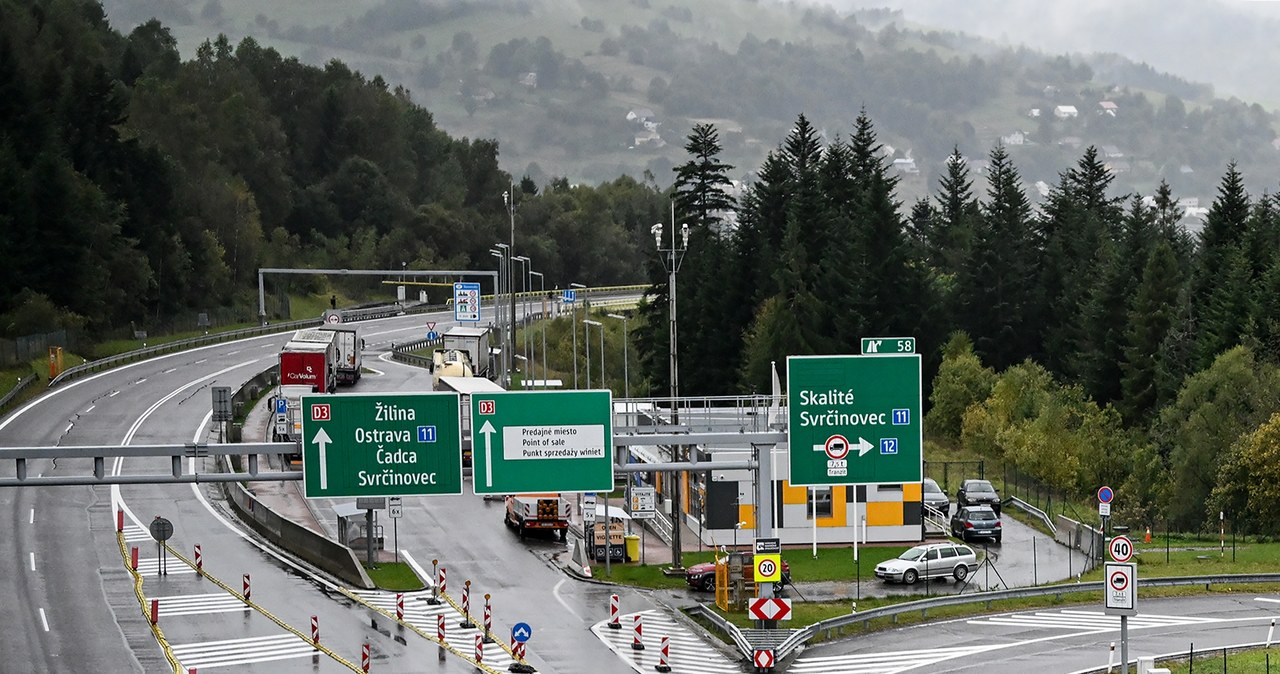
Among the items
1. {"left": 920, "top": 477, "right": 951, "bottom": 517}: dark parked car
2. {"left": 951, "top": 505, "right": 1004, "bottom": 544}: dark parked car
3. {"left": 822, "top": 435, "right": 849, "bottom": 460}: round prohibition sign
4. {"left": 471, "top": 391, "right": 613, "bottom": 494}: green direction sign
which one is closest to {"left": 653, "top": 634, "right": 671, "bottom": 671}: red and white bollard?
{"left": 471, "top": 391, "right": 613, "bottom": 494}: green direction sign

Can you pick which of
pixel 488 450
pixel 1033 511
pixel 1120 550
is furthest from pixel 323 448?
pixel 1033 511

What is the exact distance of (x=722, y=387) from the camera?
4569 inches

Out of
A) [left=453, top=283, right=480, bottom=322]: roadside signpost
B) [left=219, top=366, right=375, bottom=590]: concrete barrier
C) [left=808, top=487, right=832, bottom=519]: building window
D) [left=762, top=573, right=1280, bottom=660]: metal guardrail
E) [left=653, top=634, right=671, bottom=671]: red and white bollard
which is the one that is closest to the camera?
[left=653, top=634, right=671, bottom=671]: red and white bollard

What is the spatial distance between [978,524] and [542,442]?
1126 inches

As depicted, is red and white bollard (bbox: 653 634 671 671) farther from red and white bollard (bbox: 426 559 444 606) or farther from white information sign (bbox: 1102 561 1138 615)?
white information sign (bbox: 1102 561 1138 615)

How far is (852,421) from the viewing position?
39.3 meters

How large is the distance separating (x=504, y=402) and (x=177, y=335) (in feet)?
330

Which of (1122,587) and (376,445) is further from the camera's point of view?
→ (376,445)

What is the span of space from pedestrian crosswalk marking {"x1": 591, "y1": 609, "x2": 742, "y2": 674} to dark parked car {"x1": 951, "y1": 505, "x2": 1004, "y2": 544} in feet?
55.4

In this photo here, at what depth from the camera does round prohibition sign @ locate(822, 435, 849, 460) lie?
128 feet

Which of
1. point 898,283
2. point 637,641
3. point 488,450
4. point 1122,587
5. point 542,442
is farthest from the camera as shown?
point 898,283

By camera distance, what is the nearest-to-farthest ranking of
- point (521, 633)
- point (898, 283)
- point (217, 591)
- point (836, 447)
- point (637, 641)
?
point (836, 447) → point (521, 633) → point (637, 641) → point (217, 591) → point (898, 283)

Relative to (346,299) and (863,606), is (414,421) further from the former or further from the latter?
(346,299)

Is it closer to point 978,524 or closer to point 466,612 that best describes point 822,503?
point 978,524
